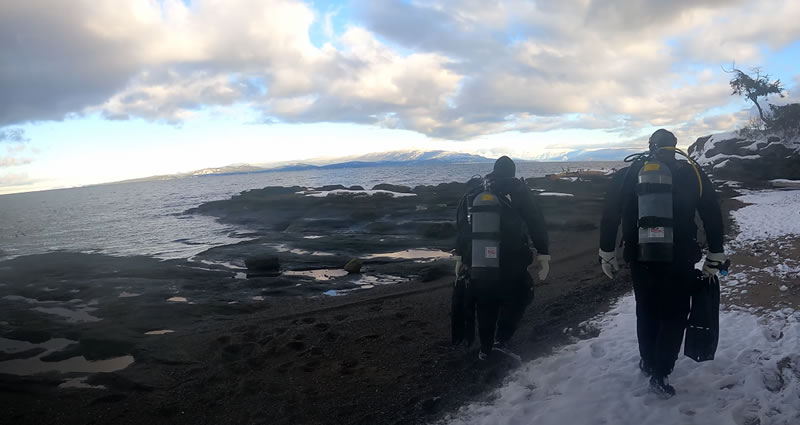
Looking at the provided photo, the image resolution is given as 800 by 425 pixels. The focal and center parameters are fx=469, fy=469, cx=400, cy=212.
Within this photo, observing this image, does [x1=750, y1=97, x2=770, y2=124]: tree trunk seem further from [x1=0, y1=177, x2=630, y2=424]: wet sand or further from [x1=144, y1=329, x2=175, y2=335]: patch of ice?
[x1=144, y1=329, x2=175, y2=335]: patch of ice

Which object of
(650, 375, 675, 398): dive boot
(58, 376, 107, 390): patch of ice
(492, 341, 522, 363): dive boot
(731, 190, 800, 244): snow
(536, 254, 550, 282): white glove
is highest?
(536, 254, 550, 282): white glove

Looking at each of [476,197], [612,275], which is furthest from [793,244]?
[476,197]

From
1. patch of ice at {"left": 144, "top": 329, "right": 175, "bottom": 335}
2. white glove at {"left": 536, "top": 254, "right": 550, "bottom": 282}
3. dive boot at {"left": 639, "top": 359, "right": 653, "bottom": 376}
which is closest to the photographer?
dive boot at {"left": 639, "top": 359, "right": 653, "bottom": 376}

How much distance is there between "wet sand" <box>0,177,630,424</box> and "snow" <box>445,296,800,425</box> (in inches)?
16.8

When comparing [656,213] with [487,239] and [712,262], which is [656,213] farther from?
[487,239]

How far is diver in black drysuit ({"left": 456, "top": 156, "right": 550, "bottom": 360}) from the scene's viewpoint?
467 centimetres

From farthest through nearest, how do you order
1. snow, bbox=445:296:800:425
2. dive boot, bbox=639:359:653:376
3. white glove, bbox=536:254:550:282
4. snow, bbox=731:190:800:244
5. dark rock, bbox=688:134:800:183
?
dark rock, bbox=688:134:800:183
snow, bbox=731:190:800:244
white glove, bbox=536:254:550:282
dive boot, bbox=639:359:653:376
snow, bbox=445:296:800:425

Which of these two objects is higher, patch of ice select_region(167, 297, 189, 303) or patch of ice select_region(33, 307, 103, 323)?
patch of ice select_region(33, 307, 103, 323)

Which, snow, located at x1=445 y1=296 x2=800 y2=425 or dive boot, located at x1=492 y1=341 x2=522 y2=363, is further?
dive boot, located at x1=492 y1=341 x2=522 y2=363

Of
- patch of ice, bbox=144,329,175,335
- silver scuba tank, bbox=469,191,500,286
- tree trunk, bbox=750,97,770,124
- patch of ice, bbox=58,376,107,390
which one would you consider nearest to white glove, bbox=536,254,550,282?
silver scuba tank, bbox=469,191,500,286

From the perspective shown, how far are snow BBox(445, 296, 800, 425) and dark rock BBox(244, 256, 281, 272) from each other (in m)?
10.7

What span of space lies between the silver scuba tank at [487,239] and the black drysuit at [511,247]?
0.09 m

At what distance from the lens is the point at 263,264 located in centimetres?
1427

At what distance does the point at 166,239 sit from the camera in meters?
24.0
